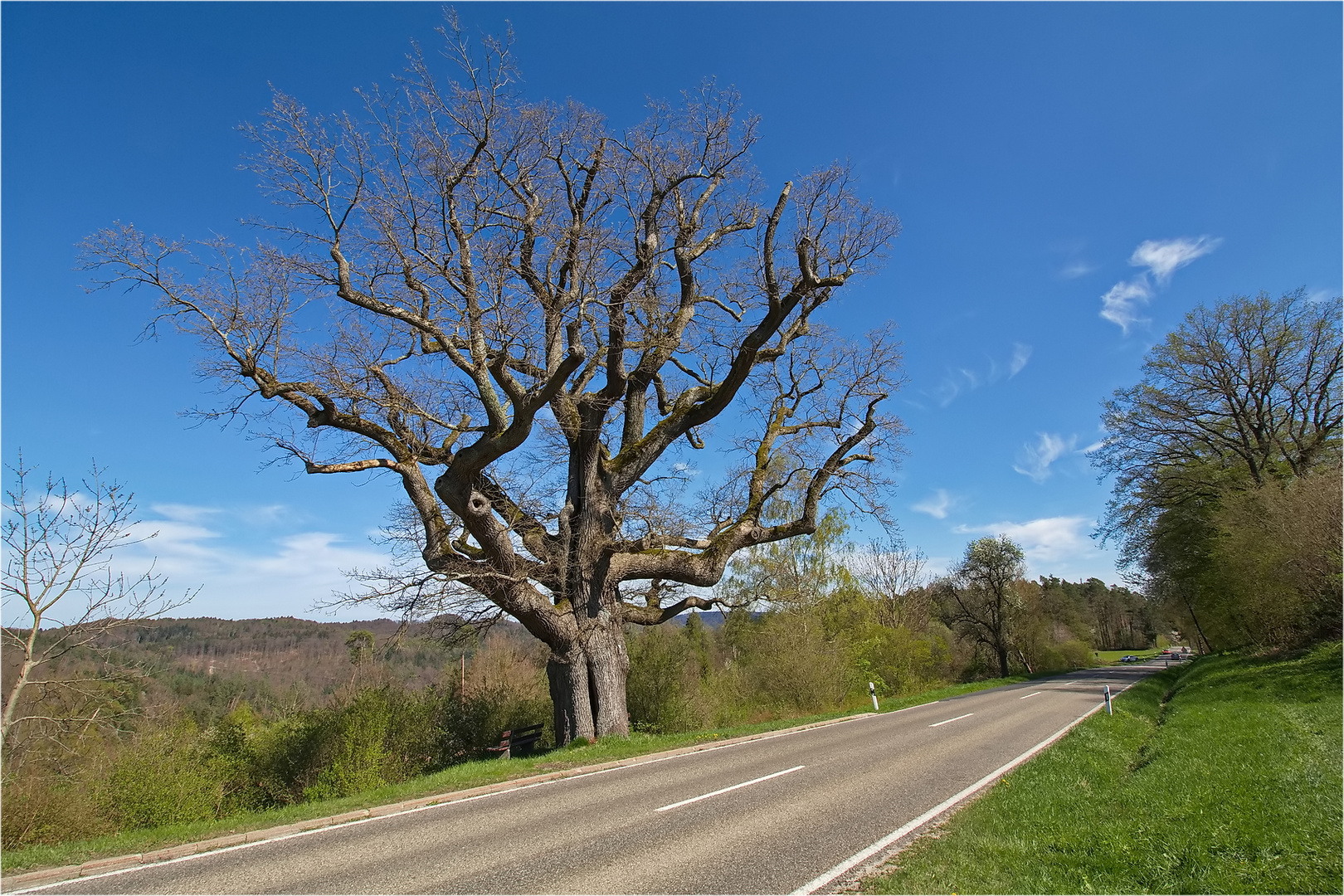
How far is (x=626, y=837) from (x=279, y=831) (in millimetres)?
4049

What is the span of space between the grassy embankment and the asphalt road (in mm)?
883

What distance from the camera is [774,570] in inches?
1155

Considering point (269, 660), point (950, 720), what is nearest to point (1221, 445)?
point (950, 720)

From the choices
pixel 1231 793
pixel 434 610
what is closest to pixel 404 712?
pixel 434 610

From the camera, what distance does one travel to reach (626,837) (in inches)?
253

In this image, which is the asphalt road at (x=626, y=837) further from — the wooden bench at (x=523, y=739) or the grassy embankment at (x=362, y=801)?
the wooden bench at (x=523, y=739)

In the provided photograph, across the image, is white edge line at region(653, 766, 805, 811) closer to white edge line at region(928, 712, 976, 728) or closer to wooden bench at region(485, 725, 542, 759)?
white edge line at region(928, 712, 976, 728)

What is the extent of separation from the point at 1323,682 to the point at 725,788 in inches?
664

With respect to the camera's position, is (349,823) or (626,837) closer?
(626,837)

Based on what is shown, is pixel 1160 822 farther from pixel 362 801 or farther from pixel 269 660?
pixel 269 660

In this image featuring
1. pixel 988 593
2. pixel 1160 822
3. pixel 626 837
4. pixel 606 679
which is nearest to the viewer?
pixel 1160 822

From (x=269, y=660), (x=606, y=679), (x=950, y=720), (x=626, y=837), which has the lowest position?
(x=950, y=720)

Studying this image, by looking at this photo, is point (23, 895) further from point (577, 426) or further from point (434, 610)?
point (577, 426)

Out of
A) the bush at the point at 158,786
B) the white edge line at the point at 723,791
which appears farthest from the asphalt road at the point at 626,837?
the bush at the point at 158,786
